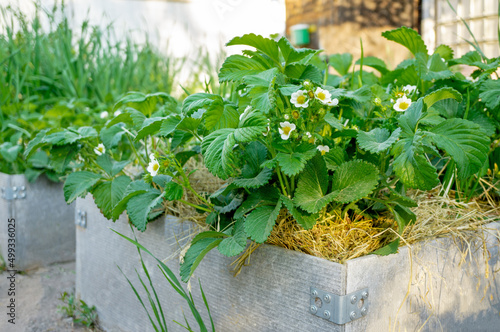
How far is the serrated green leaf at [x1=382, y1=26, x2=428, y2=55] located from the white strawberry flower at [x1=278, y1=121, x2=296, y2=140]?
1.45 feet

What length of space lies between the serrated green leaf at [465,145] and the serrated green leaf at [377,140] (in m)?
0.07

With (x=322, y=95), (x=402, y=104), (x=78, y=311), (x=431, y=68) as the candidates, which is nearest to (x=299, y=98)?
(x=322, y=95)

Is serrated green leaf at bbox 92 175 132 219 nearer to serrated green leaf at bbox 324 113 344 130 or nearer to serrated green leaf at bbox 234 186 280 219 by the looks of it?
serrated green leaf at bbox 234 186 280 219

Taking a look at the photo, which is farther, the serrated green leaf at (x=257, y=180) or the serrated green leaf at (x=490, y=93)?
the serrated green leaf at (x=490, y=93)

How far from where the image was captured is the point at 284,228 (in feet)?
3.18

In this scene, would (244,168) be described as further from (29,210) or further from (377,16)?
(377,16)

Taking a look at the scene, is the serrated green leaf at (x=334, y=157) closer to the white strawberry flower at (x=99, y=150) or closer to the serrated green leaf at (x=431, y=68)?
the serrated green leaf at (x=431, y=68)

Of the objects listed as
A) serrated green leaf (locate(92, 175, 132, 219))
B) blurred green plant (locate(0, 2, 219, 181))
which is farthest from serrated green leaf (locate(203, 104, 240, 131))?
blurred green plant (locate(0, 2, 219, 181))

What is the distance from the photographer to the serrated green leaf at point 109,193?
3.98 feet

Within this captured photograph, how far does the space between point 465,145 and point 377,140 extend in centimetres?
17

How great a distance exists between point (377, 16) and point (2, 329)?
135 inches

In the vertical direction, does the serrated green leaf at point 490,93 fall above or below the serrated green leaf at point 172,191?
above

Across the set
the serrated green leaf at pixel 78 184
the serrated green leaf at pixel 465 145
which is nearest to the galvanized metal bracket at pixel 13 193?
the serrated green leaf at pixel 78 184

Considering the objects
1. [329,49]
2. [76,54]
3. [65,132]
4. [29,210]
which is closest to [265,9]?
[329,49]
